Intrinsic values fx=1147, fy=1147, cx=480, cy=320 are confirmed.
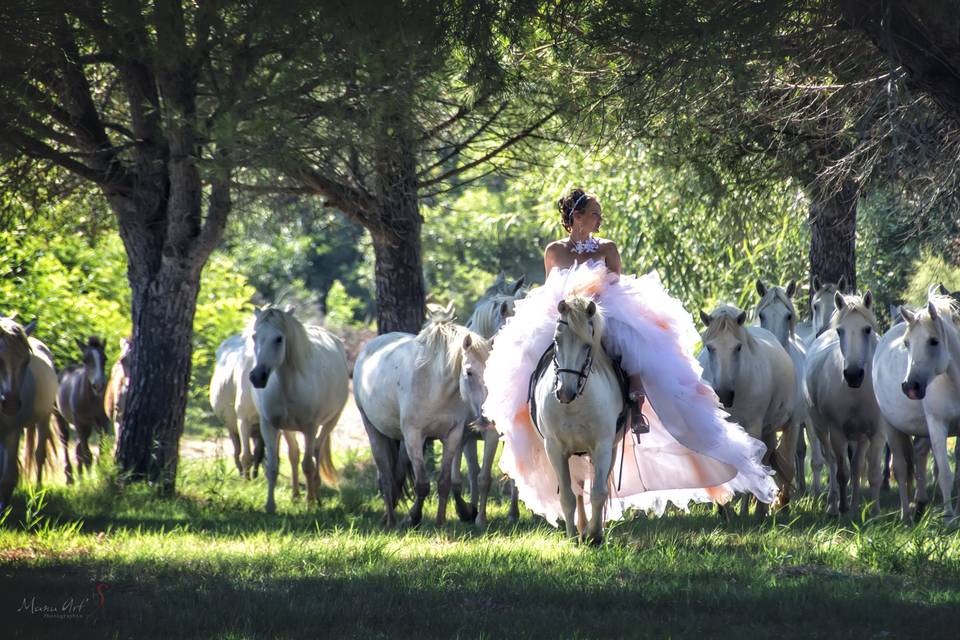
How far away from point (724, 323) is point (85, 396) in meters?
10.2

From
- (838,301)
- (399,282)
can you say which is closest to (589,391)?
(838,301)

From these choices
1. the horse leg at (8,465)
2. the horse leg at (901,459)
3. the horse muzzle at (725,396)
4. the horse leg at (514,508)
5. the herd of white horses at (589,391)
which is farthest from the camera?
the horse leg at (514,508)

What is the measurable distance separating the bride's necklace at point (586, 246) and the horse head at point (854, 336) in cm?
278

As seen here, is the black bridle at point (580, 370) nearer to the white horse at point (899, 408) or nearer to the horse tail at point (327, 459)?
the white horse at point (899, 408)

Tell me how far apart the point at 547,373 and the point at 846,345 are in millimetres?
3418

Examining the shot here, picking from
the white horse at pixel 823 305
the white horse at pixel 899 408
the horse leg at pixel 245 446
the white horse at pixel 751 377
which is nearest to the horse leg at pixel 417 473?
the white horse at pixel 751 377

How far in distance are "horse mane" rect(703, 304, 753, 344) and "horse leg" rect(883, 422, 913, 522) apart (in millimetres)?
1724

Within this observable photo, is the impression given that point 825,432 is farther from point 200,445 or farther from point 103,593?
point 200,445

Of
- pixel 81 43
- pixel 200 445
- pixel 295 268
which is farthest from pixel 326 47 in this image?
pixel 295 268

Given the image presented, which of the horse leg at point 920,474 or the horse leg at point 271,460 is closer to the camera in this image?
the horse leg at point 920,474

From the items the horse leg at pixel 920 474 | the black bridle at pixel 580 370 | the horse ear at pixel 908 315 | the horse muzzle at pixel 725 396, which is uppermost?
the horse ear at pixel 908 315

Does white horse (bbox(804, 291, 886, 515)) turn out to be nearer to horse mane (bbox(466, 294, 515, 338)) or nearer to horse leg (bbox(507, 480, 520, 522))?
horse leg (bbox(507, 480, 520, 522))

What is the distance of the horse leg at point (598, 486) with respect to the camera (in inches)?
326

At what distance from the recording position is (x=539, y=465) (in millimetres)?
9195
